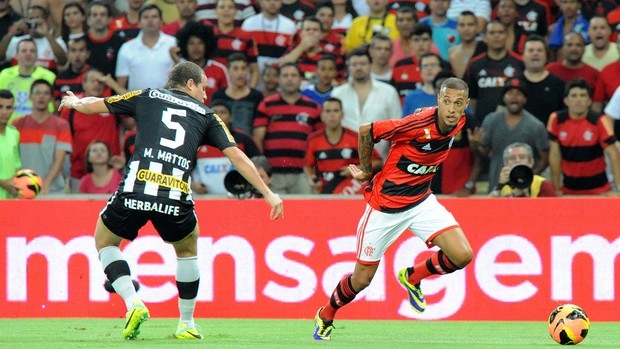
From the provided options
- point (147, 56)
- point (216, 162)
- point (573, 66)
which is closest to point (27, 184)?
point (216, 162)

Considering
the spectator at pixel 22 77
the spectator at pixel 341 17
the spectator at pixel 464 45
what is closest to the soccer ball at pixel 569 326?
the spectator at pixel 464 45

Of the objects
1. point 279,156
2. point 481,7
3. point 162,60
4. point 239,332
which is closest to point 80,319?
point 239,332

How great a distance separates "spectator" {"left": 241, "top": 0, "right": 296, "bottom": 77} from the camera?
16.0m

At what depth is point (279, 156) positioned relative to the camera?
1453cm

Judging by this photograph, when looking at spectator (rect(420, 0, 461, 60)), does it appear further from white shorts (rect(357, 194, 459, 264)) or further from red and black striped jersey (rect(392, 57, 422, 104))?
white shorts (rect(357, 194, 459, 264))

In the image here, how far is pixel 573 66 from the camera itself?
48.0 feet

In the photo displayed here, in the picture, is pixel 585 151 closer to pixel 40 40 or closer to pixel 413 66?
pixel 413 66

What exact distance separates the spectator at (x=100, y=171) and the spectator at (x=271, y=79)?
246cm

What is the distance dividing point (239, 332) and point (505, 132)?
491cm

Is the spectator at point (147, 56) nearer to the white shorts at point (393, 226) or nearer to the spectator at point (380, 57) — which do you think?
the spectator at point (380, 57)

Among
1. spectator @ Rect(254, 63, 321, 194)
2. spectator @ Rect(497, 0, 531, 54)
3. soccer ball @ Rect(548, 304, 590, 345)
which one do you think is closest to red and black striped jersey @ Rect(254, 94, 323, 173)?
spectator @ Rect(254, 63, 321, 194)

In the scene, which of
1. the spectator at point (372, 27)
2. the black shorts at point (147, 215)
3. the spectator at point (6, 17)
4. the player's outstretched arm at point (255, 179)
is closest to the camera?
the player's outstretched arm at point (255, 179)

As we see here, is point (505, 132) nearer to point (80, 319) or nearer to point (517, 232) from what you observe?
point (517, 232)

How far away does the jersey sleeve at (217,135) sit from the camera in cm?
864
